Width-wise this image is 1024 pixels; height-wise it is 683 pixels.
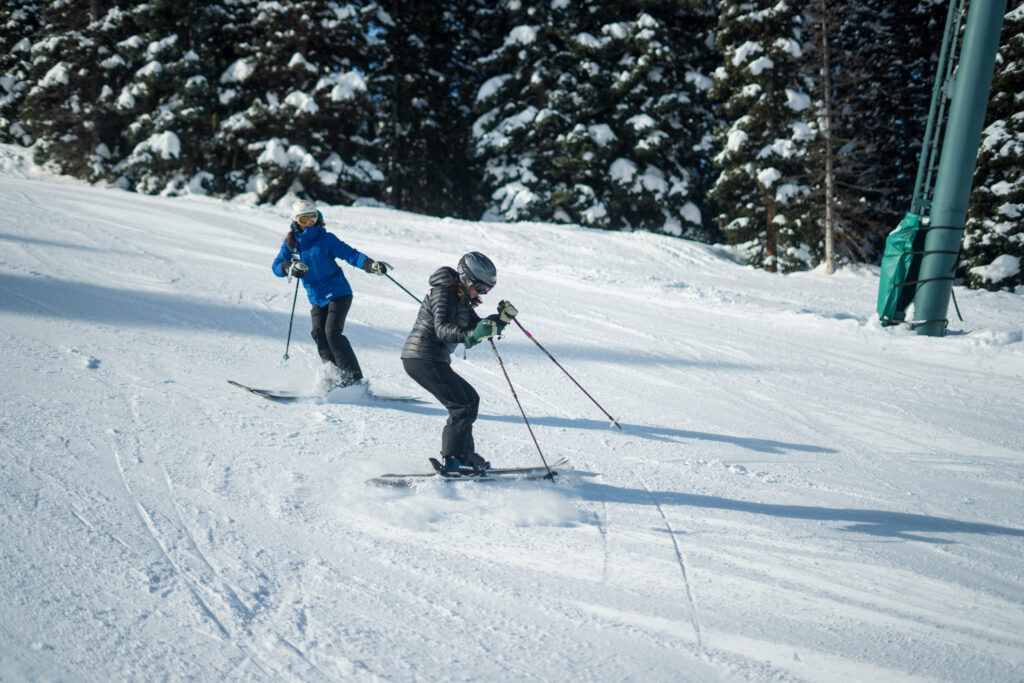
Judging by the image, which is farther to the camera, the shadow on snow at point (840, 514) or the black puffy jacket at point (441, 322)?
the black puffy jacket at point (441, 322)

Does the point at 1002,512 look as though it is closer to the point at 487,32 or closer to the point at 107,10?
the point at 487,32

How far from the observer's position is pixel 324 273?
5.80 meters

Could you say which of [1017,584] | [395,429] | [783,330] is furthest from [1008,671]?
[783,330]

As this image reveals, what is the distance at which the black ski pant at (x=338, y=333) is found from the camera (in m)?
5.82

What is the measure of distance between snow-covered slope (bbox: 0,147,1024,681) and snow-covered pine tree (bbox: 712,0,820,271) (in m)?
8.93

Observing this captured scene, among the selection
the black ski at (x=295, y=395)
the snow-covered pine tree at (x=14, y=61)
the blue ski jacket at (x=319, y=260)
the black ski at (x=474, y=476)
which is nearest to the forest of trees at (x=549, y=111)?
the snow-covered pine tree at (x=14, y=61)

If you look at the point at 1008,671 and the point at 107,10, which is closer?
the point at 1008,671

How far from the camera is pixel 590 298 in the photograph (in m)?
10.5

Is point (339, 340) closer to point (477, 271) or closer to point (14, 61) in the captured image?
point (477, 271)

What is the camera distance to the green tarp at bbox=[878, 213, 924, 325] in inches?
348

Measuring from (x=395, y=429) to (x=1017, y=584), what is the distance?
4249 millimetres

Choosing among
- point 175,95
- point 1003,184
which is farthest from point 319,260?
point 175,95

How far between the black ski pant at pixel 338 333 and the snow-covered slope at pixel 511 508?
0.45 meters

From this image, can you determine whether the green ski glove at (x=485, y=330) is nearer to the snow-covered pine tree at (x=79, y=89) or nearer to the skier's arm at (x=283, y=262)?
the skier's arm at (x=283, y=262)
